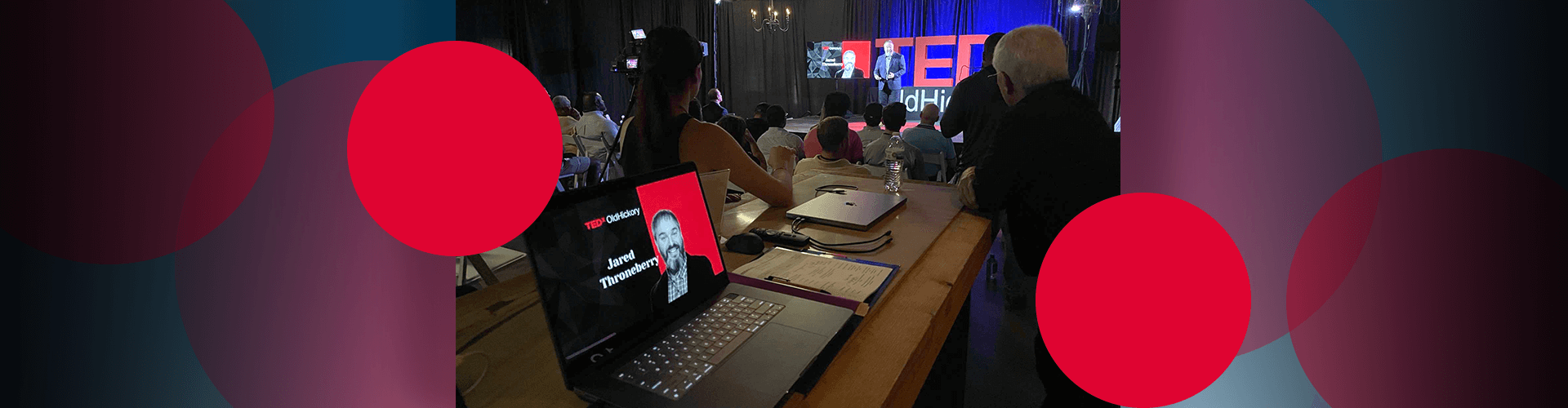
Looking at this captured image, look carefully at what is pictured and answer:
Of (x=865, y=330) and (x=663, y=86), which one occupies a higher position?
(x=663, y=86)

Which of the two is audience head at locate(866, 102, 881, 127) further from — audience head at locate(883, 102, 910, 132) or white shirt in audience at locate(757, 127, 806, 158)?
white shirt in audience at locate(757, 127, 806, 158)

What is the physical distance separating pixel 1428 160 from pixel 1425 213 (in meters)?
0.06

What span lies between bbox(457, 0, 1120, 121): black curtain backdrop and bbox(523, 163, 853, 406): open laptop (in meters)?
6.23

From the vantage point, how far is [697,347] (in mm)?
677

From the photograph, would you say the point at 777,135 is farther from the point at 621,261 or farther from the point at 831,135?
the point at 621,261

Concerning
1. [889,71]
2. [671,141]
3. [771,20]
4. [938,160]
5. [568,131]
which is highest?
[771,20]

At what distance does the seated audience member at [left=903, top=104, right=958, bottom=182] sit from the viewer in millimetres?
3434

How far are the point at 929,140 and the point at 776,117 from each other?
3.34 ft

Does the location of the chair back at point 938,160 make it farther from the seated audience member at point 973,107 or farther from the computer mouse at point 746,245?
the computer mouse at point 746,245

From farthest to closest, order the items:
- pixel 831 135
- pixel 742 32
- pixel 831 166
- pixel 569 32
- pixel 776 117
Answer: pixel 742 32, pixel 569 32, pixel 776 117, pixel 831 135, pixel 831 166

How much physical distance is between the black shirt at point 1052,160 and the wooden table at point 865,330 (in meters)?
0.22

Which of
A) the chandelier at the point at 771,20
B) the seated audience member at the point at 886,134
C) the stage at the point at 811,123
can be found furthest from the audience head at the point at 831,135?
the chandelier at the point at 771,20

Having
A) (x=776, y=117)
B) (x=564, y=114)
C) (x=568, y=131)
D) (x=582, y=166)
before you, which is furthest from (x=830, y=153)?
(x=564, y=114)

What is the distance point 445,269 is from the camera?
0.66m
